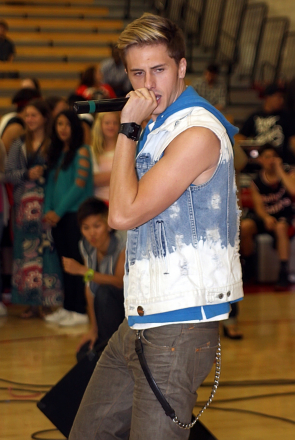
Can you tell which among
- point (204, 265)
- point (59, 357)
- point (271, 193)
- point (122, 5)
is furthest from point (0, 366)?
point (122, 5)

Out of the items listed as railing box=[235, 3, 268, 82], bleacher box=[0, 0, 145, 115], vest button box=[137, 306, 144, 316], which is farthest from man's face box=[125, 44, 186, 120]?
railing box=[235, 3, 268, 82]

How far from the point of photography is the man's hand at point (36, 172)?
4949 mm

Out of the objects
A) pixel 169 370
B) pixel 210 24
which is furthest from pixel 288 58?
pixel 169 370

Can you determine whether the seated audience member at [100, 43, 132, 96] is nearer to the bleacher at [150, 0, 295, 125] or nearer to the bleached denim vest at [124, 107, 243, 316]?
the bleacher at [150, 0, 295, 125]

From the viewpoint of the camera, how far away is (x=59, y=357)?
4.07m

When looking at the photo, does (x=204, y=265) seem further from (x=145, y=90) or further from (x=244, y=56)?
(x=244, y=56)

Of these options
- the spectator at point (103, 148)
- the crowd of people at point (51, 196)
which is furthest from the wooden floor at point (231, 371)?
the spectator at point (103, 148)

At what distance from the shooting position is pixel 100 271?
3.66 metres

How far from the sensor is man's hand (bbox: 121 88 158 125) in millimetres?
1651

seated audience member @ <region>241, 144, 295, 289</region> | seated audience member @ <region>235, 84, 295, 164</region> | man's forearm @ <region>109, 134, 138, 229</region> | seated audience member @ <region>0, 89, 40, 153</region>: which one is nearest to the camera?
man's forearm @ <region>109, 134, 138, 229</region>

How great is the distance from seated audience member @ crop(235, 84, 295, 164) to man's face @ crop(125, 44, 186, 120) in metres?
5.67

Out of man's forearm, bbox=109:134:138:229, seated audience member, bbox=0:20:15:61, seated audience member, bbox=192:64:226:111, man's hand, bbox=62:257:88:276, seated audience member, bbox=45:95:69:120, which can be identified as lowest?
man's hand, bbox=62:257:88:276

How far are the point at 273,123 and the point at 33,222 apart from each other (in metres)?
3.52

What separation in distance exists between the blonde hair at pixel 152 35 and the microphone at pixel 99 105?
0.45ft
